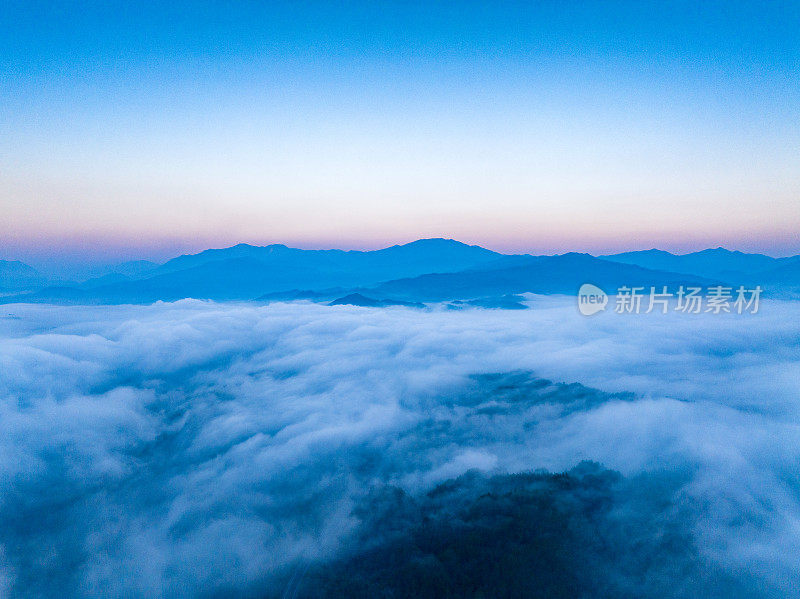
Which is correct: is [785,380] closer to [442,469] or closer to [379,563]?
[442,469]

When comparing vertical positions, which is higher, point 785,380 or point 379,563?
point 785,380

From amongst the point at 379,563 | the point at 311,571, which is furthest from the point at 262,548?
the point at 379,563

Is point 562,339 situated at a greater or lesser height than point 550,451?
greater

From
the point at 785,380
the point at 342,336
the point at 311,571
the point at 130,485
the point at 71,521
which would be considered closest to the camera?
the point at 311,571

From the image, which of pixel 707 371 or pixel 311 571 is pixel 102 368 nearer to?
pixel 311 571

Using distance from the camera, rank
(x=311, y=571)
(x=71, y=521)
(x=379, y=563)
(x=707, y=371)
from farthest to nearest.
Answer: (x=707, y=371) → (x=71, y=521) → (x=379, y=563) → (x=311, y=571)

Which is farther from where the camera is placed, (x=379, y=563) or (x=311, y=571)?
(x=379, y=563)

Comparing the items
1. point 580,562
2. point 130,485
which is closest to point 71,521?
point 130,485

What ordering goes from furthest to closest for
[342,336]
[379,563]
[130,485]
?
1. [342,336]
2. [130,485]
3. [379,563]

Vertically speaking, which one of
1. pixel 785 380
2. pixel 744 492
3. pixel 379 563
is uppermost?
pixel 785 380
